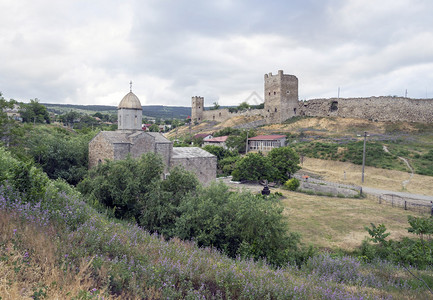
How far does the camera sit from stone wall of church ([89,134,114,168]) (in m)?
21.4

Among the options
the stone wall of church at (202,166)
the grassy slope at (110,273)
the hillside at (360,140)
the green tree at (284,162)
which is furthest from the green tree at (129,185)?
the hillside at (360,140)

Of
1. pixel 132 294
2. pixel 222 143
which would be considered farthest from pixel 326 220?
pixel 222 143

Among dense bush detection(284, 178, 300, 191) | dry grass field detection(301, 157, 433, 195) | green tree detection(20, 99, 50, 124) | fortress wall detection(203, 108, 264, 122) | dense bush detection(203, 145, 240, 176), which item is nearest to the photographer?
dry grass field detection(301, 157, 433, 195)

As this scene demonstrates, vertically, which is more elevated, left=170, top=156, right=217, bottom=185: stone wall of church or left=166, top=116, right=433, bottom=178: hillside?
left=166, top=116, right=433, bottom=178: hillside

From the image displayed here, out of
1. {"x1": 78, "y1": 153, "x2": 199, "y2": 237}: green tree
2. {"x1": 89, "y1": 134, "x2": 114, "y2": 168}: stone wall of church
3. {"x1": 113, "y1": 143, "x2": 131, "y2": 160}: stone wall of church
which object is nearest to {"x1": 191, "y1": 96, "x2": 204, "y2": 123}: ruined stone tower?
{"x1": 89, "y1": 134, "x2": 114, "y2": 168}: stone wall of church

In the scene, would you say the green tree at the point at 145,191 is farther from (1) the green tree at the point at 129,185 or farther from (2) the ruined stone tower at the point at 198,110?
(2) the ruined stone tower at the point at 198,110

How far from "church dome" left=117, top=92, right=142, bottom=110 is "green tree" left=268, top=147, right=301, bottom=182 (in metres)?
17.1

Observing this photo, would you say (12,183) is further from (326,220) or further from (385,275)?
(326,220)

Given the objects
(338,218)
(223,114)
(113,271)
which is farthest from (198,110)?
(113,271)

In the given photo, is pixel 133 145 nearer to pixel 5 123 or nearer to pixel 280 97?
pixel 5 123

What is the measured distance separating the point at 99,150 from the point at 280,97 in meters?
44.7

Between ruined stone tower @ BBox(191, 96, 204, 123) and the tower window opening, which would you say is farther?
ruined stone tower @ BBox(191, 96, 204, 123)

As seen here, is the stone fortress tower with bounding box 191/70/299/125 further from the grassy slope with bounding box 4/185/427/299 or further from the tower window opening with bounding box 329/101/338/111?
the grassy slope with bounding box 4/185/427/299

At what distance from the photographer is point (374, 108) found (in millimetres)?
52594
